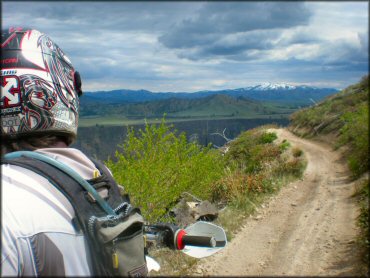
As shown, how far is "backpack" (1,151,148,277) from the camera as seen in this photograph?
0.90 meters

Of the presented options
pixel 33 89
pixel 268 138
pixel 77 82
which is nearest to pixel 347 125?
pixel 268 138

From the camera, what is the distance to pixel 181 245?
4.62 ft

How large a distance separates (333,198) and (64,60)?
12304 millimetres

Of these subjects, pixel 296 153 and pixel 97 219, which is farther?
pixel 296 153

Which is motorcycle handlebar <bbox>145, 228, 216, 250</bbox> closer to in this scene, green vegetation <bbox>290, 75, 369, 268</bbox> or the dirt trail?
the dirt trail

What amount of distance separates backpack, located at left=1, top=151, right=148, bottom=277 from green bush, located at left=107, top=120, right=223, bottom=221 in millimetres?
8642

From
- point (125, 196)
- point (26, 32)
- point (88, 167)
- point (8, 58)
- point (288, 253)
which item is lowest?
point (288, 253)

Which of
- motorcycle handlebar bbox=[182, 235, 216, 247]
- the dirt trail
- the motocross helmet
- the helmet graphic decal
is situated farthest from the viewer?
the dirt trail

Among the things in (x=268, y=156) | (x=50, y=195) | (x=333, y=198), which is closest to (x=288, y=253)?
(x=333, y=198)

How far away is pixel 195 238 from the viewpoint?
1318mm

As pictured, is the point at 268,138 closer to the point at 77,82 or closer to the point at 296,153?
the point at 296,153

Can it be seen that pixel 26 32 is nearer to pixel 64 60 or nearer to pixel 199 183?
pixel 64 60

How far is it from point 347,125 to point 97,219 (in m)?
23.7

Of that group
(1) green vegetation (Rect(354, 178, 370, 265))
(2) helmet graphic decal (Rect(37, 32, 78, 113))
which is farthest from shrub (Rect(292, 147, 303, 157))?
(2) helmet graphic decal (Rect(37, 32, 78, 113))
